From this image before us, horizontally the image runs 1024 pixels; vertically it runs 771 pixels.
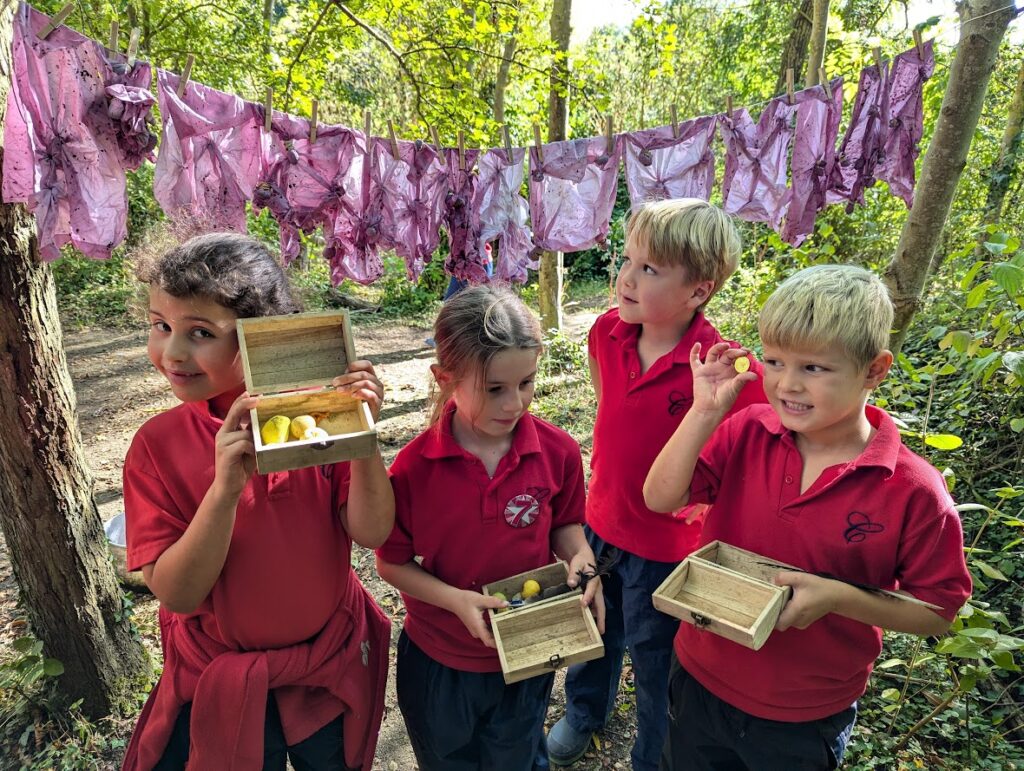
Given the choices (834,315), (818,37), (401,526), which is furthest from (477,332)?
(818,37)

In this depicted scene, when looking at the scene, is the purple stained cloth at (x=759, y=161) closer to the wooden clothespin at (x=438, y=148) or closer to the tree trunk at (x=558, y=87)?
the wooden clothespin at (x=438, y=148)

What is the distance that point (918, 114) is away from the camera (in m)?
3.18

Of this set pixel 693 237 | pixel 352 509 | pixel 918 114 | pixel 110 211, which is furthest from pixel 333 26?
pixel 352 509

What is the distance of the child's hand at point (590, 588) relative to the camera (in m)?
1.61

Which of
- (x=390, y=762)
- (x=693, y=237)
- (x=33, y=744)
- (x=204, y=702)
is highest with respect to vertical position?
(x=693, y=237)

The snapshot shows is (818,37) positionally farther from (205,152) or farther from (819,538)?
(819,538)

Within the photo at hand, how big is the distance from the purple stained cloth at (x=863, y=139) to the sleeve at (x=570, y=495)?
104 inches

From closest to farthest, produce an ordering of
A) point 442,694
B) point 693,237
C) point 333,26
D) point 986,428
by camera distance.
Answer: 1. point 442,694
2. point 693,237
3. point 986,428
4. point 333,26

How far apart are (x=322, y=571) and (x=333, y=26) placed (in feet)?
26.2

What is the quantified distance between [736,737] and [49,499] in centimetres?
265

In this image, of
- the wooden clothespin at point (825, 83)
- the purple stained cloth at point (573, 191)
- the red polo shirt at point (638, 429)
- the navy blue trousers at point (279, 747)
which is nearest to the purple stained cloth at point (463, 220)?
the purple stained cloth at point (573, 191)

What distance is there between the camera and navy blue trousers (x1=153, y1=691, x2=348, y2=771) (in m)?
1.54

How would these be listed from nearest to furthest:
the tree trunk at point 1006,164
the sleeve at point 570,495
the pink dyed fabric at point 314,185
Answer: the sleeve at point 570,495
the pink dyed fabric at point 314,185
the tree trunk at point 1006,164

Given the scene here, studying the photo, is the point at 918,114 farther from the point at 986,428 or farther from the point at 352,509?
the point at 352,509
